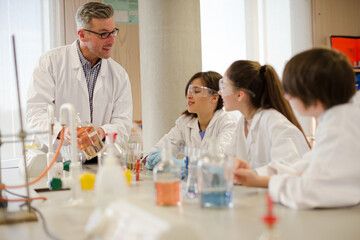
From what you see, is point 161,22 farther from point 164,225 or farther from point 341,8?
point 164,225

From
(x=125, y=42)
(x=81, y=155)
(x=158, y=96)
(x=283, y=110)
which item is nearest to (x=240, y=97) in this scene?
(x=283, y=110)

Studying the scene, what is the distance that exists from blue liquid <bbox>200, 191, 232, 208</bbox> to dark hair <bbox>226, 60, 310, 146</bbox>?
93cm

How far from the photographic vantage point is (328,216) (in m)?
1.14

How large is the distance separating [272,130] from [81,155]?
115cm

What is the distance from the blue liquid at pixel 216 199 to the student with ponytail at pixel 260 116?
62cm

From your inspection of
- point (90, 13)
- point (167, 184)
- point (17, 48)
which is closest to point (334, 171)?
point (167, 184)

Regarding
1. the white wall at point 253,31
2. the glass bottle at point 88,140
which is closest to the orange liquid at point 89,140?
the glass bottle at point 88,140

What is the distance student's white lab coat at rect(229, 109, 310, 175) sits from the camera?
176 centimetres

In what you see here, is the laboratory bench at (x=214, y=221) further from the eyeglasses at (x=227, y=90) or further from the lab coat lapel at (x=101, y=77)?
Result: the lab coat lapel at (x=101, y=77)

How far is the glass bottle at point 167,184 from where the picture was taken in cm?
124

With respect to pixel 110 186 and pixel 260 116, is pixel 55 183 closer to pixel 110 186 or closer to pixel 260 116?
pixel 110 186

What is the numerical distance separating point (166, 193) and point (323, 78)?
2.00 feet

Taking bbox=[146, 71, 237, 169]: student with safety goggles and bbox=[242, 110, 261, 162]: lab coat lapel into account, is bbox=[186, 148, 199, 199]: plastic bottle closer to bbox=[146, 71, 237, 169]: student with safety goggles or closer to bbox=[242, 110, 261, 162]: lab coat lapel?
bbox=[242, 110, 261, 162]: lab coat lapel

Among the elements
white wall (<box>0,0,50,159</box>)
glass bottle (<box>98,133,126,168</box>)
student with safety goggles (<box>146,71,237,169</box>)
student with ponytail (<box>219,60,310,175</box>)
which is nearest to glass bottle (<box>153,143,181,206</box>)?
glass bottle (<box>98,133,126,168</box>)
